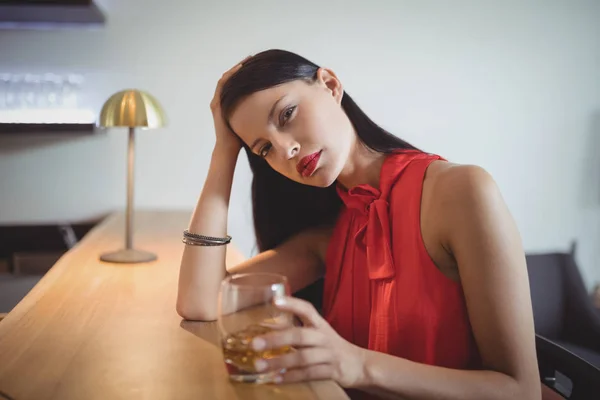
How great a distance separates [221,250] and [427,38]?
6.93ft

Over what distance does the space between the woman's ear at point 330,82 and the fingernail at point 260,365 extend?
0.75 m

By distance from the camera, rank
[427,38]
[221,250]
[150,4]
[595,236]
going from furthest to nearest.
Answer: [595,236], [427,38], [150,4], [221,250]

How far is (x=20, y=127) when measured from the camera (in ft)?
8.86

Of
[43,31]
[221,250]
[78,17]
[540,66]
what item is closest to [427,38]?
[540,66]

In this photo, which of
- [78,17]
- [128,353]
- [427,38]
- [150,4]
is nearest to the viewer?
[128,353]

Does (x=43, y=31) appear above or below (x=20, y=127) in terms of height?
above

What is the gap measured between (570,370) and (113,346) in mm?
1001

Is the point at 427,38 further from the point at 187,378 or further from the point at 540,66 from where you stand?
the point at 187,378

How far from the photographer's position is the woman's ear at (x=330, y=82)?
1375mm

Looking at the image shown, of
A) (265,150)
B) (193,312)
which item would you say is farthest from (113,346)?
(265,150)

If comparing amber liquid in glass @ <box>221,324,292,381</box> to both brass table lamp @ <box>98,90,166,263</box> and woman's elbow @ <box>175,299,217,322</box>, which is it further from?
brass table lamp @ <box>98,90,166,263</box>

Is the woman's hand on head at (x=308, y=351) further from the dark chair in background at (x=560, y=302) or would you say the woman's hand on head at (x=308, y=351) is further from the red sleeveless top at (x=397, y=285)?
the dark chair in background at (x=560, y=302)

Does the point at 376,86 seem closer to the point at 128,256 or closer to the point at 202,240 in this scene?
the point at 128,256

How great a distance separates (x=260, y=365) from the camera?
816 millimetres
